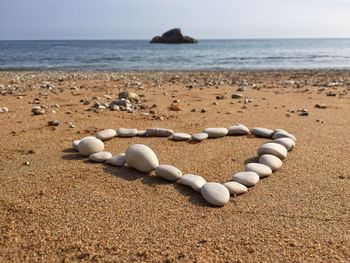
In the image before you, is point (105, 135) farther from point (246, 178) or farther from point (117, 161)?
point (246, 178)

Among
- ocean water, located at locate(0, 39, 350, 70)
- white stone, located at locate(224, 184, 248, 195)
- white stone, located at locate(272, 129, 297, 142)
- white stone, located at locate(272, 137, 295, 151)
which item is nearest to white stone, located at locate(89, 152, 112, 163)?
white stone, located at locate(224, 184, 248, 195)

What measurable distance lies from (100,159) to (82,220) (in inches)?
42.5

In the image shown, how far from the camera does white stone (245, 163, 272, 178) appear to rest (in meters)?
3.35

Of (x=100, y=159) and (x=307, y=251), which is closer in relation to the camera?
(x=307, y=251)

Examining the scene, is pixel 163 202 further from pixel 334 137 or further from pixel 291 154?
pixel 334 137

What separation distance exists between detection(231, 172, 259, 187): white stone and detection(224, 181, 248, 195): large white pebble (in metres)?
0.09

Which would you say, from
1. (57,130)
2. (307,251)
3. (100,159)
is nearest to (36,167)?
(100,159)

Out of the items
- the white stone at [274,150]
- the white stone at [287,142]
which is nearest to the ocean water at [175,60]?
the white stone at [287,142]

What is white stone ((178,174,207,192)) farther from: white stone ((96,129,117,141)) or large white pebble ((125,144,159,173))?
white stone ((96,129,117,141))

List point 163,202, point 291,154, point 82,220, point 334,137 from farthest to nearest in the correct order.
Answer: point 334,137 < point 291,154 < point 163,202 < point 82,220

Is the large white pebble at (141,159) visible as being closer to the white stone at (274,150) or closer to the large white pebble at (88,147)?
the large white pebble at (88,147)

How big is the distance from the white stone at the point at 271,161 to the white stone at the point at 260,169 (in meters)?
0.09

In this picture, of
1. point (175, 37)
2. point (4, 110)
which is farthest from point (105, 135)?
point (175, 37)

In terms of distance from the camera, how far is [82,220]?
2586 millimetres
